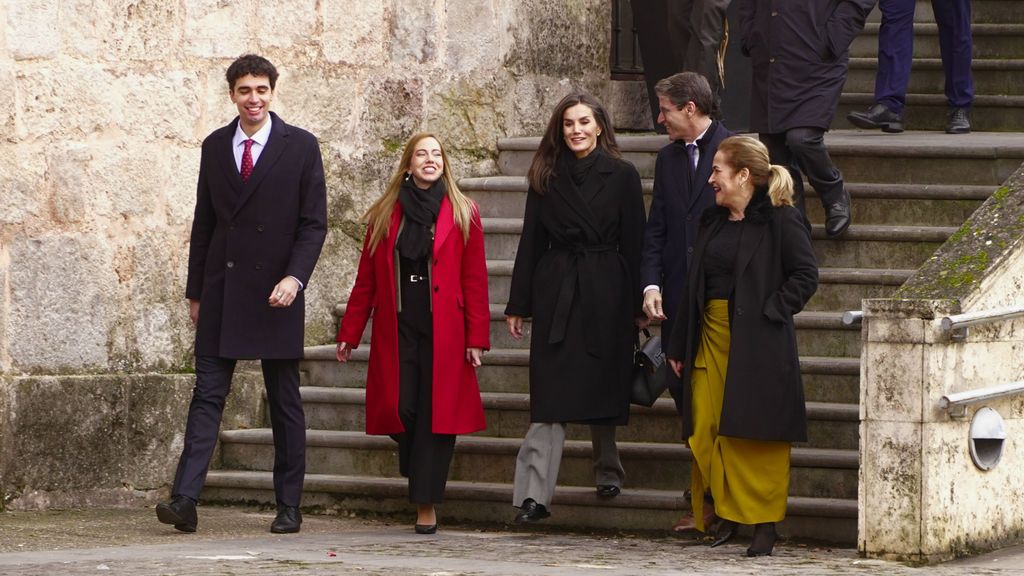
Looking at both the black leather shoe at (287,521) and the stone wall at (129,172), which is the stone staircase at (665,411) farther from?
the black leather shoe at (287,521)

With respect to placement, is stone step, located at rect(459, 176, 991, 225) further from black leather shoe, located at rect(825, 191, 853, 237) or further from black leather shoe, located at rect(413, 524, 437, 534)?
black leather shoe, located at rect(413, 524, 437, 534)

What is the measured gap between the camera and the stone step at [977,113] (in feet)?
40.1

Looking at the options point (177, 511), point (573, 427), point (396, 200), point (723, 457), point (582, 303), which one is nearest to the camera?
point (723, 457)

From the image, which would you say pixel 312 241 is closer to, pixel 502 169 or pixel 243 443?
pixel 243 443

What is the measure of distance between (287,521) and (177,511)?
0.52 m

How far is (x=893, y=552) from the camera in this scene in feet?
25.7

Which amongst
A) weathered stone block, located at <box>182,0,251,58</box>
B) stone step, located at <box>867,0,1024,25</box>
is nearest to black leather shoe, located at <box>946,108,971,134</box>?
stone step, located at <box>867,0,1024,25</box>

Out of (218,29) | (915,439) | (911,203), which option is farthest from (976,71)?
(915,439)

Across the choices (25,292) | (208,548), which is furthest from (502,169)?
(208,548)

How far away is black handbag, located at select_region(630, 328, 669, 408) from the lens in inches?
351

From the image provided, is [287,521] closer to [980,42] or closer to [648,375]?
[648,375]

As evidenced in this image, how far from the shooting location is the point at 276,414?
354 inches

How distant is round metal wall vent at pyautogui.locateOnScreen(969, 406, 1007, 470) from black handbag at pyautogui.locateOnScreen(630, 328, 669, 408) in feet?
4.57

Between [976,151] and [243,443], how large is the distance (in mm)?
3828
